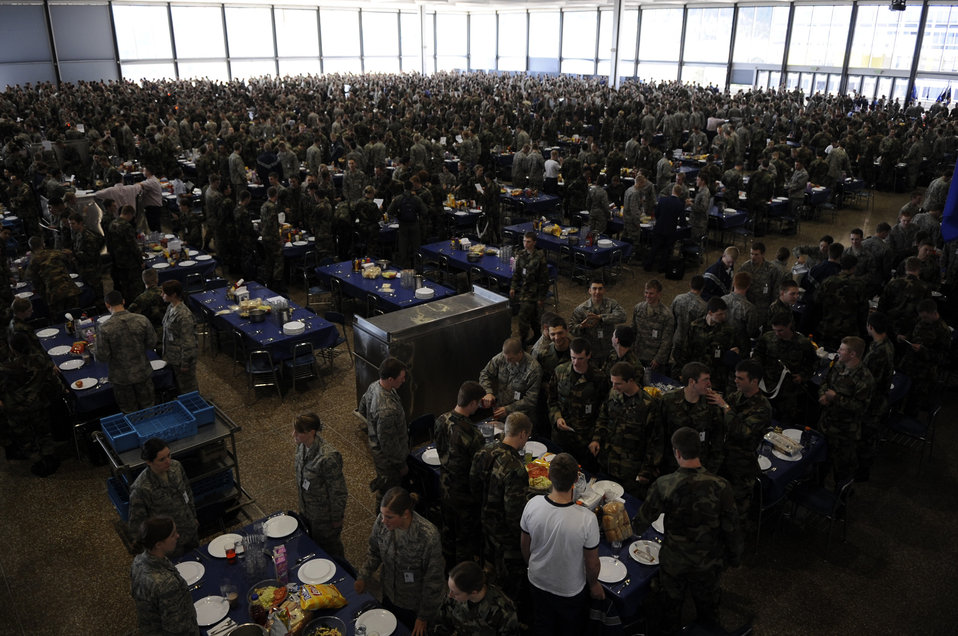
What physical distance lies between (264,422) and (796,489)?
570 centimetres

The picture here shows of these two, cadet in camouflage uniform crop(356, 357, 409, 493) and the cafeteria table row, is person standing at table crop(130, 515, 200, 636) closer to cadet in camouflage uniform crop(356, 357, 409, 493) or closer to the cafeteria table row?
the cafeteria table row

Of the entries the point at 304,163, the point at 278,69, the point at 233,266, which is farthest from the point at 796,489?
the point at 278,69

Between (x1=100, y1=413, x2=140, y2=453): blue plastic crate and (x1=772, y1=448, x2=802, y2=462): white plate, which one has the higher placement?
(x1=100, y1=413, x2=140, y2=453): blue plastic crate

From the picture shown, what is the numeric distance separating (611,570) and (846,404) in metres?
3.00

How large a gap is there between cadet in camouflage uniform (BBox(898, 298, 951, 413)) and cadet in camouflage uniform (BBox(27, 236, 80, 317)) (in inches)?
408

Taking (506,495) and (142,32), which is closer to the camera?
(506,495)

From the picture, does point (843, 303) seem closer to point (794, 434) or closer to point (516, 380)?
point (794, 434)

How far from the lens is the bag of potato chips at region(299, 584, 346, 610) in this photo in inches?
151

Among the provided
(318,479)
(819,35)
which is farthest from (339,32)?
(318,479)

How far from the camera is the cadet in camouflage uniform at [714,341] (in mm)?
6488

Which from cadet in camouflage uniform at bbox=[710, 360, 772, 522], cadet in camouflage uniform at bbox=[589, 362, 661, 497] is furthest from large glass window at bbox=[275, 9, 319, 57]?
cadet in camouflage uniform at bbox=[710, 360, 772, 522]

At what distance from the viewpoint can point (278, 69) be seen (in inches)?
1645

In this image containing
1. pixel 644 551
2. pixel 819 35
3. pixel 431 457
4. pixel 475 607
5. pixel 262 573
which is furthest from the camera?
pixel 819 35

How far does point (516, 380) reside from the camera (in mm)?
5961
